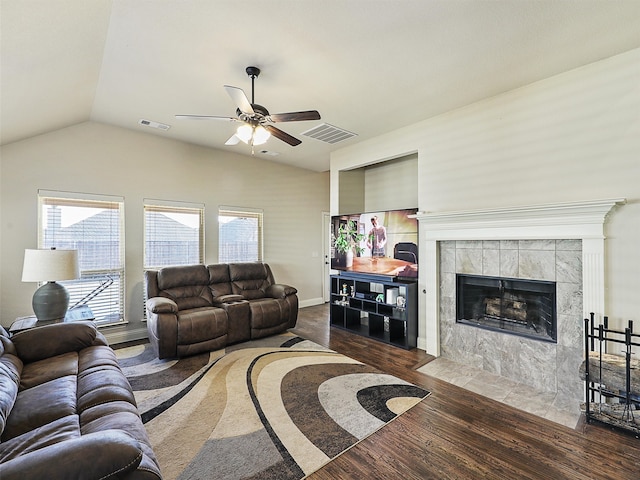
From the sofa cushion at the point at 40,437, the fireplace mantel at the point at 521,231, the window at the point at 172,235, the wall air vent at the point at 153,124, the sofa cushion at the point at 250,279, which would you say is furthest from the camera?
the sofa cushion at the point at 250,279

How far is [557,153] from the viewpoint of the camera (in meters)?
2.81

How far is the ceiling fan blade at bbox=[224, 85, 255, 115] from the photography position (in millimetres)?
2160

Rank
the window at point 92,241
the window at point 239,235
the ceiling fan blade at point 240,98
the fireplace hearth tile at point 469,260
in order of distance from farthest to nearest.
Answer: the window at point 239,235, the window at point 92,241, the fireplace hearth tile at point 469,260, the ceiling fan blade at point 240,98

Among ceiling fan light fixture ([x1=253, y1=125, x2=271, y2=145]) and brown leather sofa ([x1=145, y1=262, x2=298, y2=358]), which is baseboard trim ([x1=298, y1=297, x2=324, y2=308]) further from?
ceiling fan light fixture ([x1=253, y1=125, x2=271, y2=145])

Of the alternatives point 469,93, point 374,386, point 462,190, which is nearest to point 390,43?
point 469,93

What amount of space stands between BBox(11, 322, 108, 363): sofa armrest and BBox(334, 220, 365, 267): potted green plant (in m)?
3.22

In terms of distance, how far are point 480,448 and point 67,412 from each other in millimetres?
2539

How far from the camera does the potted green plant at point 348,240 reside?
4582 mm

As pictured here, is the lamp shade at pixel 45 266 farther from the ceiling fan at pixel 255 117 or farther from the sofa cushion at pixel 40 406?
the ceiling fan at pixel 255 117

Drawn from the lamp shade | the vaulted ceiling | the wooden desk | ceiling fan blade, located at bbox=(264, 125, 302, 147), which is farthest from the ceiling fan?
the wooden desk

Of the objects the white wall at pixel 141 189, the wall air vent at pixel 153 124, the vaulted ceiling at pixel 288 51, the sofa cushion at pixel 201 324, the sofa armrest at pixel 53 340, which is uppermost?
the wall air vent at pixel 153 124

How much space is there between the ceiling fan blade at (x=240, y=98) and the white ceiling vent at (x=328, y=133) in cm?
163

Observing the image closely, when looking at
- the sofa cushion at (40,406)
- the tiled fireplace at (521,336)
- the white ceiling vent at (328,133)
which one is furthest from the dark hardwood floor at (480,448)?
the white ceiling vent at (328,133)

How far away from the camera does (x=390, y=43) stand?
2340mm
